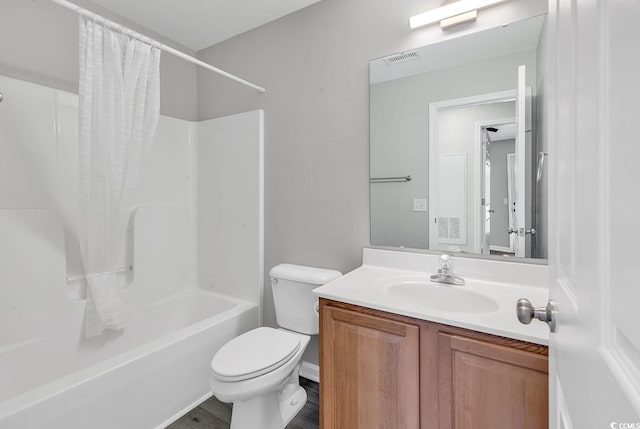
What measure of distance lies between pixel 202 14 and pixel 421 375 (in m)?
2.42

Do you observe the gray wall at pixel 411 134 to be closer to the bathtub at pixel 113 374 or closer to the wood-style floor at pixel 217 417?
the wood-style floor at pixel 217 417

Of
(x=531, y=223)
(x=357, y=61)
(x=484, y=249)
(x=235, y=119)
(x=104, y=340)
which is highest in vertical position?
(x=357, y=61)

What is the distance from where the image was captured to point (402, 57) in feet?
5.47

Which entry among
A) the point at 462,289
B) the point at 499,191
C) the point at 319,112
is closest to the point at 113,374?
the point at 462,289

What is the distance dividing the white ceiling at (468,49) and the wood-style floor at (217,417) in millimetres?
1903

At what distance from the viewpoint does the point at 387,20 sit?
171 centimetres

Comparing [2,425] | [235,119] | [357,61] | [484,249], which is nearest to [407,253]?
[484,249]

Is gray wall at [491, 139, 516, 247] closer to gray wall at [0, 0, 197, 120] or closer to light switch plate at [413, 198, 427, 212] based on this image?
light switch plate at [413, 198, 427, 212]

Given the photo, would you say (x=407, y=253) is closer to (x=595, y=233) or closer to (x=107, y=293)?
(x=595, y=233)

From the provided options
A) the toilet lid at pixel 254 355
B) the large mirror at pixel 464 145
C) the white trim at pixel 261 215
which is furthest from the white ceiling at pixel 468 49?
the toilet lid at pixel 254 355

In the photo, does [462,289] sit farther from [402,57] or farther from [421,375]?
[402,57]

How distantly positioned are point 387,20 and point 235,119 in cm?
120

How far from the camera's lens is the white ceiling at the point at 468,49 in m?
1.37

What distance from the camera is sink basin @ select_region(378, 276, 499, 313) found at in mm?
1364
